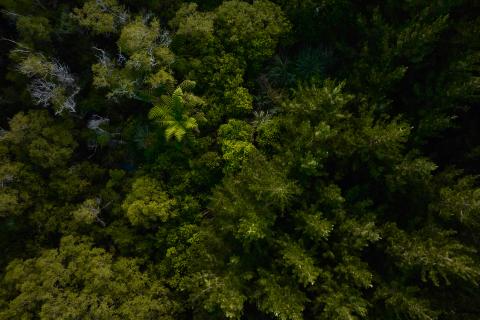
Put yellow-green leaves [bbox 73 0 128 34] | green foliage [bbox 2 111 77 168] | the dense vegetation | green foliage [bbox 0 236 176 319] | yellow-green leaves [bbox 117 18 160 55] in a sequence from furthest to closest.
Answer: yellow-green leaves [bbox 73 0 128 34]
green foliage [bbox 2 111 77 168]
yellow-green leaves [bbox 117 18 160 55]
green foliage [bbox 0 236 176 319]
the dense vegetation

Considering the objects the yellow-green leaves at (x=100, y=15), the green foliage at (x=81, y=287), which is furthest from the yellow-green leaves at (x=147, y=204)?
the yellow-green leaves at (x=100, y=15)

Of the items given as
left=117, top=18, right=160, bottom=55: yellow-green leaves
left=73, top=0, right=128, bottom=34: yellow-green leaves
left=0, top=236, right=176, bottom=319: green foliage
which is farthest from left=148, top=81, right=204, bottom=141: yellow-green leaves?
left=0, top=236, right=176, bottom=319: green foliage

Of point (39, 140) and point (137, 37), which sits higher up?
point (137, 37)

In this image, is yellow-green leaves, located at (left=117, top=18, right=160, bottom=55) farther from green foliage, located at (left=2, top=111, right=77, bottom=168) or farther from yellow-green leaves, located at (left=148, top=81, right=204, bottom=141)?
green foliage, located at (left=2, top=111, right=77, bottom=168)

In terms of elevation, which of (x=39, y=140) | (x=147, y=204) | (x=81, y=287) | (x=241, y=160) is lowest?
(x=81, y=287)

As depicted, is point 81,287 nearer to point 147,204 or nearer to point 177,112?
point 147,204

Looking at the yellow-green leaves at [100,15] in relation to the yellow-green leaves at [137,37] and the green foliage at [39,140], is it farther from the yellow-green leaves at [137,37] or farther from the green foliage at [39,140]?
the green foliage at [39,140]

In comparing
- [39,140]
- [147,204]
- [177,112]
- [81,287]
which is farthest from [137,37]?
[81,287]

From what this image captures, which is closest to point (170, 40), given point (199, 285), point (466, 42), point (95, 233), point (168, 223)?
point (168, 223)
